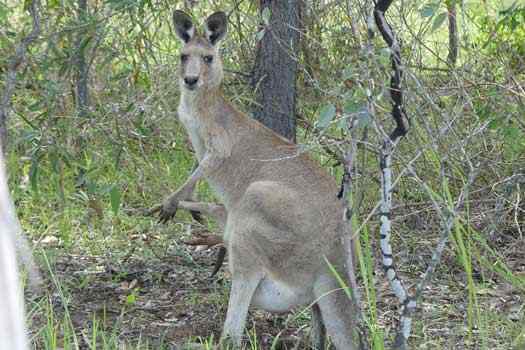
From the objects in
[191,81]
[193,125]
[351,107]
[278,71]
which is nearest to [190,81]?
[191,81]

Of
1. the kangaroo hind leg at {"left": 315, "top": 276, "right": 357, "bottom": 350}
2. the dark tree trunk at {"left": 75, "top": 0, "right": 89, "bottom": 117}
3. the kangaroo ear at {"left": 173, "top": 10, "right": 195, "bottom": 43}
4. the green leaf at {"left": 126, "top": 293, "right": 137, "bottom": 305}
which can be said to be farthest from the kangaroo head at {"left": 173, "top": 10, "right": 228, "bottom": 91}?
the kangaroo hind leg at {"left": 315, "top": 276, "right": 357, "bottom": 350}

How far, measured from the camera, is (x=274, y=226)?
372 cm

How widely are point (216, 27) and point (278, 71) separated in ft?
2.10

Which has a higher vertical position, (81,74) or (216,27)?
(216,27)

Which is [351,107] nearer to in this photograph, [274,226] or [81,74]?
[274,226]

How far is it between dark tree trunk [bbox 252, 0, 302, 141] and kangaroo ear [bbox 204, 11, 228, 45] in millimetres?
434

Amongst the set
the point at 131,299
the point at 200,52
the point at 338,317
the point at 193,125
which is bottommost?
the point at 131,299

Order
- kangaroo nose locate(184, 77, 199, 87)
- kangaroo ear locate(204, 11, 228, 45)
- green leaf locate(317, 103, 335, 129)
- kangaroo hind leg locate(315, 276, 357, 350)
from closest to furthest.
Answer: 1. green leaf locate(317, 103, 335, 129)
2. kangaroo hind leg locate(315, 276, 357, 350)
3. kangaroo nose locate(184, 77, 199, 87)
4. kangaroo ear locate(204, 11, 228, 45)

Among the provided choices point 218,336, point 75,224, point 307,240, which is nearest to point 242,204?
point 307,240

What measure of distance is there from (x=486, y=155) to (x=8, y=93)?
2506 mm

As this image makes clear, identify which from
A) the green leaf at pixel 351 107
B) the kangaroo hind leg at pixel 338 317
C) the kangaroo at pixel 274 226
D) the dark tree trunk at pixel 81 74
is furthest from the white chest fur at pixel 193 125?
the green leaf at pixel 351 107

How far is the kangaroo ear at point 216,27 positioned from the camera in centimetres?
434

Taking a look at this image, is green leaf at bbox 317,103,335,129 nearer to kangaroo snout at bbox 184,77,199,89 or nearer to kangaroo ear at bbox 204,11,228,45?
kangaroo snout at bbox 184,77,199,89

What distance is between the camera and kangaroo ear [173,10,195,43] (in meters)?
4.29
